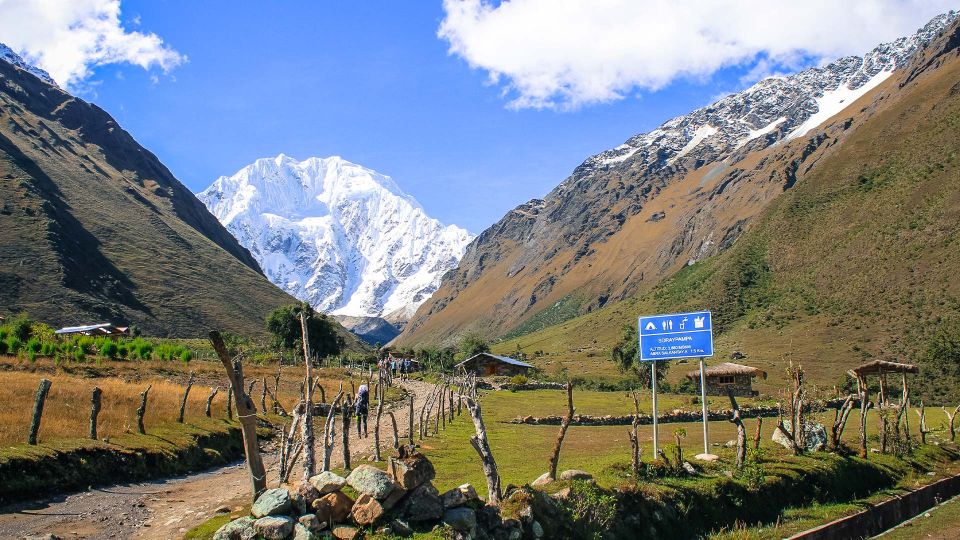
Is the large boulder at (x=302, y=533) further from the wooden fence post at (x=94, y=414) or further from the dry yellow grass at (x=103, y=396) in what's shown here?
the wooden fence post at (x=94, y=414)

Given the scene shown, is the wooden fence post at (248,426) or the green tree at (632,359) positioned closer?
the wooden fence post at (248,426)

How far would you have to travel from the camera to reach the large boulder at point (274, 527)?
32.6ft

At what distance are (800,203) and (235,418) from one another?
341ft

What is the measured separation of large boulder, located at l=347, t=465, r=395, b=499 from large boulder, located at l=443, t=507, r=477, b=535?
3.28 ft

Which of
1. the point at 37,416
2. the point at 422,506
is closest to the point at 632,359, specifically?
the point at 37,416

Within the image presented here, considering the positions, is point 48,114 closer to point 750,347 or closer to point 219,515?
point 750,347

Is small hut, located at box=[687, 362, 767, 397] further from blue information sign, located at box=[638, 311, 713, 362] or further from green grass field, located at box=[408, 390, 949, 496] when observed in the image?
blue information sign, located at box=[638, 311, 713, 362]

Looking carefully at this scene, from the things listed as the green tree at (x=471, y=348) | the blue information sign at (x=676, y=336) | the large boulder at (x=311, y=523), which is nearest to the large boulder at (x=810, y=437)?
the blue information sign at (x=676, y=336)

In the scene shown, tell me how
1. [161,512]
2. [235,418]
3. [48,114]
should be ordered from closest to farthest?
[161,512], [235,418], [48,114]

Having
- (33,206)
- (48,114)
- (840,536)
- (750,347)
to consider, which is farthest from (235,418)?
(48,114)

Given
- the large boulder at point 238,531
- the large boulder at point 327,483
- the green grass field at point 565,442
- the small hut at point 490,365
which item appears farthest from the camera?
the small hut at point 490,365

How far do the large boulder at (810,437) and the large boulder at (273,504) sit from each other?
1462 cm

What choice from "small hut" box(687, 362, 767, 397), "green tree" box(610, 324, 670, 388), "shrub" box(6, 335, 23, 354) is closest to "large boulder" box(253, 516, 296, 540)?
"shrub" box(6, 335, 23, 354)

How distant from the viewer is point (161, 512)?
13.7 meters
